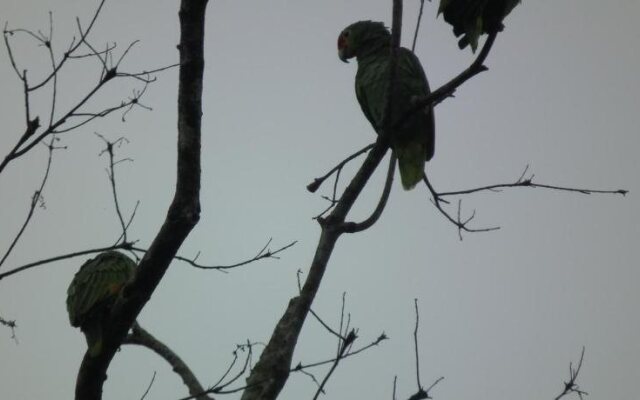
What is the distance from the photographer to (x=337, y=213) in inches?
106

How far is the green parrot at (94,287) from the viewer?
13.1ft

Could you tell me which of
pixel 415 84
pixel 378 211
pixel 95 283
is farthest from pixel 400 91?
pixel 95 283

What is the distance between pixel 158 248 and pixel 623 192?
2.37 metres

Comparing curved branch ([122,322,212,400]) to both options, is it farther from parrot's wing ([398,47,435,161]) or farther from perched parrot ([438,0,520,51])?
perched parrot ([438,0,520,51])

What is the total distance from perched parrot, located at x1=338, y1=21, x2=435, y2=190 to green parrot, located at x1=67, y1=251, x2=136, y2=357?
2249 mm

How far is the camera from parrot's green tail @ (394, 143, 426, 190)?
482 centimetres

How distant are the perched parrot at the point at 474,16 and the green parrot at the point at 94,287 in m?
2.43

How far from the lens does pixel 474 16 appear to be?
2439 mm

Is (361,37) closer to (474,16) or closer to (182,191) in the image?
(474,16)

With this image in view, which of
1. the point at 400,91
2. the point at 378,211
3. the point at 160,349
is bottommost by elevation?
the point at 378,211

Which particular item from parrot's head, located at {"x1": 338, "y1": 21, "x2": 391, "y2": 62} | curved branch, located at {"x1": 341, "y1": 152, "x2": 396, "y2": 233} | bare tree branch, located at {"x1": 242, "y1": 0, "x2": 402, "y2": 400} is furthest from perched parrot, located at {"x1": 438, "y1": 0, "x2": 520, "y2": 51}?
parrot's head, located at {"x1": 338, "y1": 21, "x2": 391, "y2": 62}

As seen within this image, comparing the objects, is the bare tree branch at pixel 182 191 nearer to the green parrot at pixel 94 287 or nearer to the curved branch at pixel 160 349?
the green parrot at pixel 94 287

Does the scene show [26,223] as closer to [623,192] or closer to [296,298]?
[296,298]

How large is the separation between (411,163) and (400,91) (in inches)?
23.0
